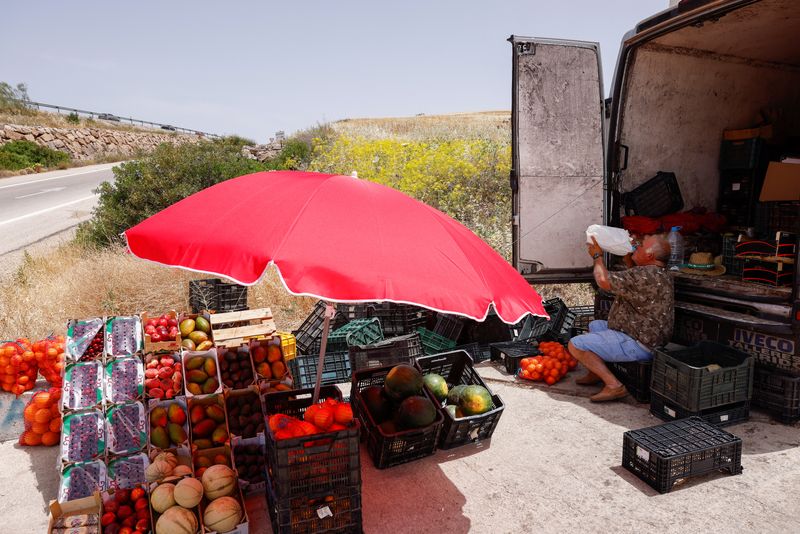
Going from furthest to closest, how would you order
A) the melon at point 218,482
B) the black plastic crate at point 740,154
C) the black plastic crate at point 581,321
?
the black plastic crate at point 740,154 < the black plastic crate at point 581,321 < the melon at point 218,482

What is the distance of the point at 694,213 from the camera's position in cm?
673

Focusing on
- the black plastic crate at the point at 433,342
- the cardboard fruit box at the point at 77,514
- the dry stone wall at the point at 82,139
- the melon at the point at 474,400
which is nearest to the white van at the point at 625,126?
the black plastic crate at the point at 433,342

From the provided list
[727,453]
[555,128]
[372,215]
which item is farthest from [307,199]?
[555,128]

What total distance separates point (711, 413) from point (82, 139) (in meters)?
37.6

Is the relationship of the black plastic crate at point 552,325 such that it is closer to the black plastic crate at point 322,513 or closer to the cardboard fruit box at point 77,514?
the black plastic crate at point 322,513

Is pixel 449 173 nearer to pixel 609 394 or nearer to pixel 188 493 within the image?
pixel 609 394

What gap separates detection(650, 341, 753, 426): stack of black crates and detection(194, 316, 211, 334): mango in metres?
4.07

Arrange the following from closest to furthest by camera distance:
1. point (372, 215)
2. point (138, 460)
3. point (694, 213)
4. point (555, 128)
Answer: point (372, 215) < point (138, 460) < point (555, 128) < point (694, 213)

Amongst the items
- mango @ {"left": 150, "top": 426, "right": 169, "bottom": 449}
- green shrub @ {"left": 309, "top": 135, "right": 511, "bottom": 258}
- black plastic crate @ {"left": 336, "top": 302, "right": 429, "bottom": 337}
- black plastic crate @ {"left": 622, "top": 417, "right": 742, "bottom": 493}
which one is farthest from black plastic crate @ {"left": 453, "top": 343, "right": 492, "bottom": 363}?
Result: green shrub @ {"left": 309, "top": 135, "right": 511, "bottom": 258}

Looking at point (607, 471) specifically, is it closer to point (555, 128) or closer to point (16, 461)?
point (555, 128)

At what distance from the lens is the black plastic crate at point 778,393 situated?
172 inches

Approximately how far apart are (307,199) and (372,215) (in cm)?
37

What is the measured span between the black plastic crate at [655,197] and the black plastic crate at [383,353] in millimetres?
3240

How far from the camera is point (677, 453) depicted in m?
3.60
